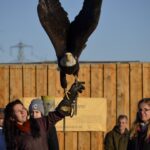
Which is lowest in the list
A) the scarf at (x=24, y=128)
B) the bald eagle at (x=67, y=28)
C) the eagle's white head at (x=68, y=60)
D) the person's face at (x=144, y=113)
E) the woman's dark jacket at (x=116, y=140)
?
the woman's dark jacket at (x=116, y=140)

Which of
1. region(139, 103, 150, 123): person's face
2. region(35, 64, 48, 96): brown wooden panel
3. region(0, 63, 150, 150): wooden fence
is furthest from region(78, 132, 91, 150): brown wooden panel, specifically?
region(139, 103, 150, 123): person's face

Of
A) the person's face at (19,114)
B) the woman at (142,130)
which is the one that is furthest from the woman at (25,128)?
the woman at (142,130)

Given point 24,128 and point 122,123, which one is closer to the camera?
point 24,128

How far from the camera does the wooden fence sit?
13.2 m

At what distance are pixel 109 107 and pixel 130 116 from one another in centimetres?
43

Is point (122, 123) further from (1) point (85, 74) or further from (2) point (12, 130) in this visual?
(2) point (12, 130)

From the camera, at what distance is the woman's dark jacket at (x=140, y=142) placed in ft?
20.4

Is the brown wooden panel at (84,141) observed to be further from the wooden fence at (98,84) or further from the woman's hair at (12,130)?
the woman's hair at (12,130)

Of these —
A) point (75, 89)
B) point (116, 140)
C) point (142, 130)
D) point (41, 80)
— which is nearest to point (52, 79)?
point (41, 80)

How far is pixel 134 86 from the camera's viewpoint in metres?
13.2

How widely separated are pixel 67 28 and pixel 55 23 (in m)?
0.10

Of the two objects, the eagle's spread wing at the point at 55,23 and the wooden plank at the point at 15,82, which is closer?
the eagle's spread wing at the point at 55,23

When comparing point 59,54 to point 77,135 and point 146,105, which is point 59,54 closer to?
point 146,105

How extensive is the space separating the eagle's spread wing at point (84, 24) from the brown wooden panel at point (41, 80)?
7.92m
